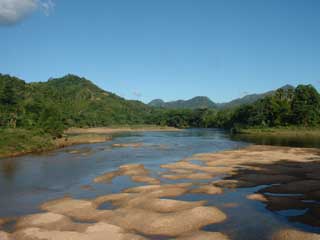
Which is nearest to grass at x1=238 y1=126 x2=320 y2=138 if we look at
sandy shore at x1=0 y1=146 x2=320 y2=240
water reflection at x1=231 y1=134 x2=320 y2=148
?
water reflection at x1=231 y1=134 x2=320 y2=148

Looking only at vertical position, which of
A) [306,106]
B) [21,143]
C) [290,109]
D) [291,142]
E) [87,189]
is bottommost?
[87,189]

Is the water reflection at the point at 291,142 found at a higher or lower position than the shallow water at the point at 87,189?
higher

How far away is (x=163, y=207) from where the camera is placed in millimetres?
24453

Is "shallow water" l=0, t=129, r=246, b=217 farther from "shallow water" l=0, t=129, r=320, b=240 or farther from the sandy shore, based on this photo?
the sandy shore

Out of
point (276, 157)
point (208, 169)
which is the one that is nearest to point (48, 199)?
point (208, 169)

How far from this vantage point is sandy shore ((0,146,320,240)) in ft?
63.9

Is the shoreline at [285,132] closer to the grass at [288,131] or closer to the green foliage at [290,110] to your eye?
the grass at [288,131]

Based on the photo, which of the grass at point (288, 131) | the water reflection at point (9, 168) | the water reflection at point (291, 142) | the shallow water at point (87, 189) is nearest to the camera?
the shallow water at point (87, 189)

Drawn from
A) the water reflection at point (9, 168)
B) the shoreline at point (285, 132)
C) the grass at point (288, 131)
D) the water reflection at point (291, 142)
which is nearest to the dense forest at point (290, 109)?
the grass at point (288, 131)

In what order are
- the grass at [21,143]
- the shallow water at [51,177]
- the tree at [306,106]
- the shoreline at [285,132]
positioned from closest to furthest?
the shallow water at [51,177] → the grass at [21,143] → the shoreline at [285,132] → the tree at [306,106]

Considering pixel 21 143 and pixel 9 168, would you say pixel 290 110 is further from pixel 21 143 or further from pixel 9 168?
pixel 9 168

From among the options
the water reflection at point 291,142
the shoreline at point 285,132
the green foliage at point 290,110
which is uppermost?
the green foliage at point 290,110

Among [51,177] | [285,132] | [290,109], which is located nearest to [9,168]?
[51,177]

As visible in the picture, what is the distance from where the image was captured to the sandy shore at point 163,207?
19.5 m
